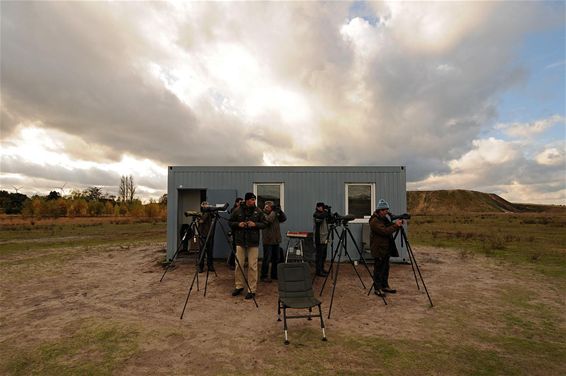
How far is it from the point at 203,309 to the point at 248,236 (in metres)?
1.68

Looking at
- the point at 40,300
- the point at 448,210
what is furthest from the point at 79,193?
the point at 448,210

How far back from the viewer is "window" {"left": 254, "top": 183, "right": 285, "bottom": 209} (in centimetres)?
1077

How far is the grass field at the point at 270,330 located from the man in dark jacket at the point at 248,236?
0.49m

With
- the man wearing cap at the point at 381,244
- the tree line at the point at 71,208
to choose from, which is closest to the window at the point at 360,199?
the man wearing cap at the point at 381,244

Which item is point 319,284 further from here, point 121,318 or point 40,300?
point 40,300

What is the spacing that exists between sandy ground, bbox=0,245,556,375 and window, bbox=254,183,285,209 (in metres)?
2.57

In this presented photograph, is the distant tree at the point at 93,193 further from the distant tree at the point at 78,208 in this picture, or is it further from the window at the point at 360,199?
the window at the point at 360,199

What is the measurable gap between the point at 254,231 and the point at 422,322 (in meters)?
3.62

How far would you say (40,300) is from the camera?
673 centimetres

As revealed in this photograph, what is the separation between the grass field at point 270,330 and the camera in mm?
3914

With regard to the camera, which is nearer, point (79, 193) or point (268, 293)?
point (268, 293)

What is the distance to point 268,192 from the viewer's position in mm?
10844

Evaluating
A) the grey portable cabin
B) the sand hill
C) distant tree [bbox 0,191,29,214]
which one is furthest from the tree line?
the sand hill

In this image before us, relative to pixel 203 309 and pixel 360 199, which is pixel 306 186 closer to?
pixel 360 199
